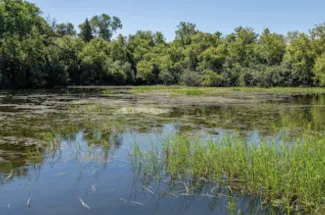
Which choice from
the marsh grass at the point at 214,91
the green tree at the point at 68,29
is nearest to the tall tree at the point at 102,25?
the green tree at the point at 68,29

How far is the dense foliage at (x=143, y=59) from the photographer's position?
40.6 metres

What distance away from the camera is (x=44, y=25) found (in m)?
54.3

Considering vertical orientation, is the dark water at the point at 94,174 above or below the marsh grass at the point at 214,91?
below

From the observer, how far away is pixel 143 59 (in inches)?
2594

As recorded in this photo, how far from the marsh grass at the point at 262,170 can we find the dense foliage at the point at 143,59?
3506cm

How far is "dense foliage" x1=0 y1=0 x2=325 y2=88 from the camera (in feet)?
133

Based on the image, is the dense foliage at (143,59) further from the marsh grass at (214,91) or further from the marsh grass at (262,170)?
the marsh grass at (262,170)

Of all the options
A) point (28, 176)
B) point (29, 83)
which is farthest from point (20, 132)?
point (29, 83)

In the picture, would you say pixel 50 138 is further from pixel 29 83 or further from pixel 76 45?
pixel 76 45

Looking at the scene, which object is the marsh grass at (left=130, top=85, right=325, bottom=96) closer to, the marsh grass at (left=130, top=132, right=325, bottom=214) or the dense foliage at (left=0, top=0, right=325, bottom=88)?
the dense foliage at (left=0, top=0, right=325, bottom=88)

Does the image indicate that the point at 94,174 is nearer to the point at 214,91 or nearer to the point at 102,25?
the point at 214,91

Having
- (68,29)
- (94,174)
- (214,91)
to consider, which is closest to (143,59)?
(68,29)

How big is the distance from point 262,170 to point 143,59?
61.4m

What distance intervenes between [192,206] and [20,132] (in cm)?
757
